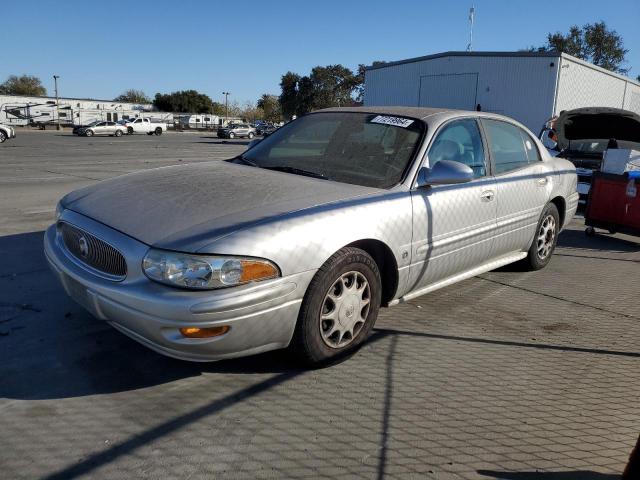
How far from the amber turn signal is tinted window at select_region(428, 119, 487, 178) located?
2026 millimetres

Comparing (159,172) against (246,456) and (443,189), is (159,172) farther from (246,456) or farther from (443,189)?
(246,456)

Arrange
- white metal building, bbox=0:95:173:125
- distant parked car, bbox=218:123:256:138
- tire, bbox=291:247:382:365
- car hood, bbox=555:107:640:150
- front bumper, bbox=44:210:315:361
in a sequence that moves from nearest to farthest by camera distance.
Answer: front bumper, bbox=44:210:315:361
tire, bbox=291:247:382:365
car hood, bbox=555:107:640:150
distant parked car, bbox=218:123:256:138
white metal building, bbox=0:95:173:125

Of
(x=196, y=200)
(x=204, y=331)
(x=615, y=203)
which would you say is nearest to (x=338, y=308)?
(x=204, y=331)

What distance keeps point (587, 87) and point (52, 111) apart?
53548mm

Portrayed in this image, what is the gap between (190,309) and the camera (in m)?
2.56

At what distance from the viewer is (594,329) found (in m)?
4.10

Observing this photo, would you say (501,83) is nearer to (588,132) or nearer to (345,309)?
(588,132)

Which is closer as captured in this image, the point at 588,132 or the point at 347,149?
the point at 347,149


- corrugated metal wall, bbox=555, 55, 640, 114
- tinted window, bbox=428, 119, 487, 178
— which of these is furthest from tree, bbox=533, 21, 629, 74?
tinted window, bbox=428, 119, 487, 178

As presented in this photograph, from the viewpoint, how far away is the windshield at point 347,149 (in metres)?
3.76

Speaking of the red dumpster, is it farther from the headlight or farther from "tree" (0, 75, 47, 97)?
"tree" (0, 75, 47, 97)

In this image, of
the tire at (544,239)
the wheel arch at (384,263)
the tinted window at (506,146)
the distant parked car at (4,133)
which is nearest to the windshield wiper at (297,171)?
the wheel arch at (384,263)

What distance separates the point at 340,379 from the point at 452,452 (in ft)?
2.73

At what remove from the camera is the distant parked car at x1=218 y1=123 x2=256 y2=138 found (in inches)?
1820
